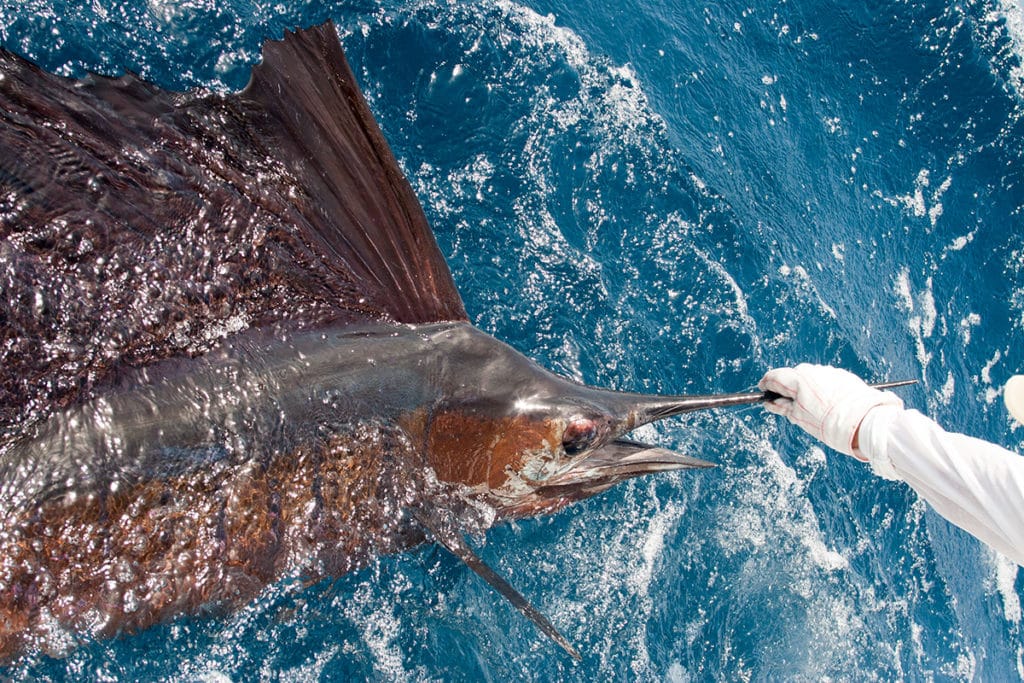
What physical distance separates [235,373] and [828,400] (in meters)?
2.10

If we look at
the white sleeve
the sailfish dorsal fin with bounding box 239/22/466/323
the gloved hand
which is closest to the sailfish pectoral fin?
the sailfish dorsal fin with bounding box 239/22/466/323

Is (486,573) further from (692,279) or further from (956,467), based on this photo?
(692,279)

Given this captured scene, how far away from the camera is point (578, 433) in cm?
265

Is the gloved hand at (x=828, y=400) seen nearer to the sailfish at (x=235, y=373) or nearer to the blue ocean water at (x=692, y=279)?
the sailfish at (x=235, y=373)

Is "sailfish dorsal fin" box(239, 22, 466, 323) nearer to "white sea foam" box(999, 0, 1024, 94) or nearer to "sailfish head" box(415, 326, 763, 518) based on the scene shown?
"sailfish head" box(415, 326, 763, 518)

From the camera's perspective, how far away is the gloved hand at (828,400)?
3.03 meters

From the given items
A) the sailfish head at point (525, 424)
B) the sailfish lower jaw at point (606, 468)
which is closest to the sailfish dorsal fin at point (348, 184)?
the sailfish head at point (525, 424)

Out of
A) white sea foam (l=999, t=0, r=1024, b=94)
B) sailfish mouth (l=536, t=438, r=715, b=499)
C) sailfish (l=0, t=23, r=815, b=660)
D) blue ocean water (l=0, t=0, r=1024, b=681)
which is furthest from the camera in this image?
white sea foam (l=999, t=0, r=1024, b=94)

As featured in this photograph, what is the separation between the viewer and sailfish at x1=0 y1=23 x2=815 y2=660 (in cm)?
235

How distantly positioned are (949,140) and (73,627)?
19.8 feet

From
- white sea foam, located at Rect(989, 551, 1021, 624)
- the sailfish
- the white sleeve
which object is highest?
the sailfish

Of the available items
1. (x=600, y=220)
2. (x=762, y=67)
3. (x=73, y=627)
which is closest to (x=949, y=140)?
(x=762, y=67)

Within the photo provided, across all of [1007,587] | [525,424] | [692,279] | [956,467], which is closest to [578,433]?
[525,424]

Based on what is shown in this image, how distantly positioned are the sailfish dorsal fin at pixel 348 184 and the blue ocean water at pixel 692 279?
3.63 feet
